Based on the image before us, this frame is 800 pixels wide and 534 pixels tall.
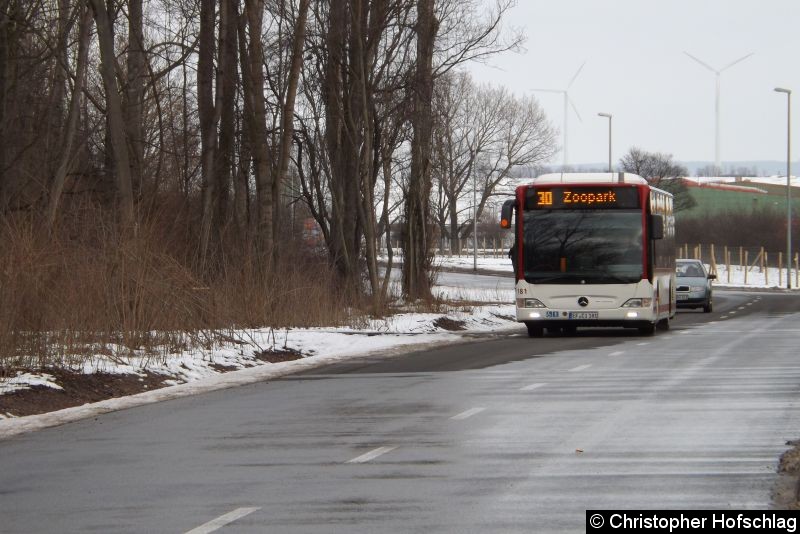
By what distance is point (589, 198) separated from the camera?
3084cm

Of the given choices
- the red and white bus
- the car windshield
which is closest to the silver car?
the car windshield

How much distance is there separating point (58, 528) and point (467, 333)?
941 inches

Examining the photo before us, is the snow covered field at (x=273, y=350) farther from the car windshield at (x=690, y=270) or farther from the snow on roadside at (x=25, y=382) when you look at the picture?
the car windshield at (x=690, y=270)

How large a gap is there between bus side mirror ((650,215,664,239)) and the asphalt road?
987 cm

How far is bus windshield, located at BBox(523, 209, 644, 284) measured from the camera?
99.7ft

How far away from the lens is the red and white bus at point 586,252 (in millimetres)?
30391

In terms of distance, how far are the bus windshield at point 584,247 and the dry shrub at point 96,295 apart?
6391 mm

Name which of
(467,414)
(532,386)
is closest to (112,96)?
(532,386)

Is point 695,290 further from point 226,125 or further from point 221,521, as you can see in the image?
point 221,521

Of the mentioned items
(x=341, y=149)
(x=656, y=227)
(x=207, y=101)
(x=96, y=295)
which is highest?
(x=207, y=101)

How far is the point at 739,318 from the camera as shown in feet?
132

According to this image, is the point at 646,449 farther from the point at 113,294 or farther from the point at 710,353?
the point at 710,353

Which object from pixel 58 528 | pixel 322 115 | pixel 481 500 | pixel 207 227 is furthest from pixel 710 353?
pixel 322 115

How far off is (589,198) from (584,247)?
41.8 inches
